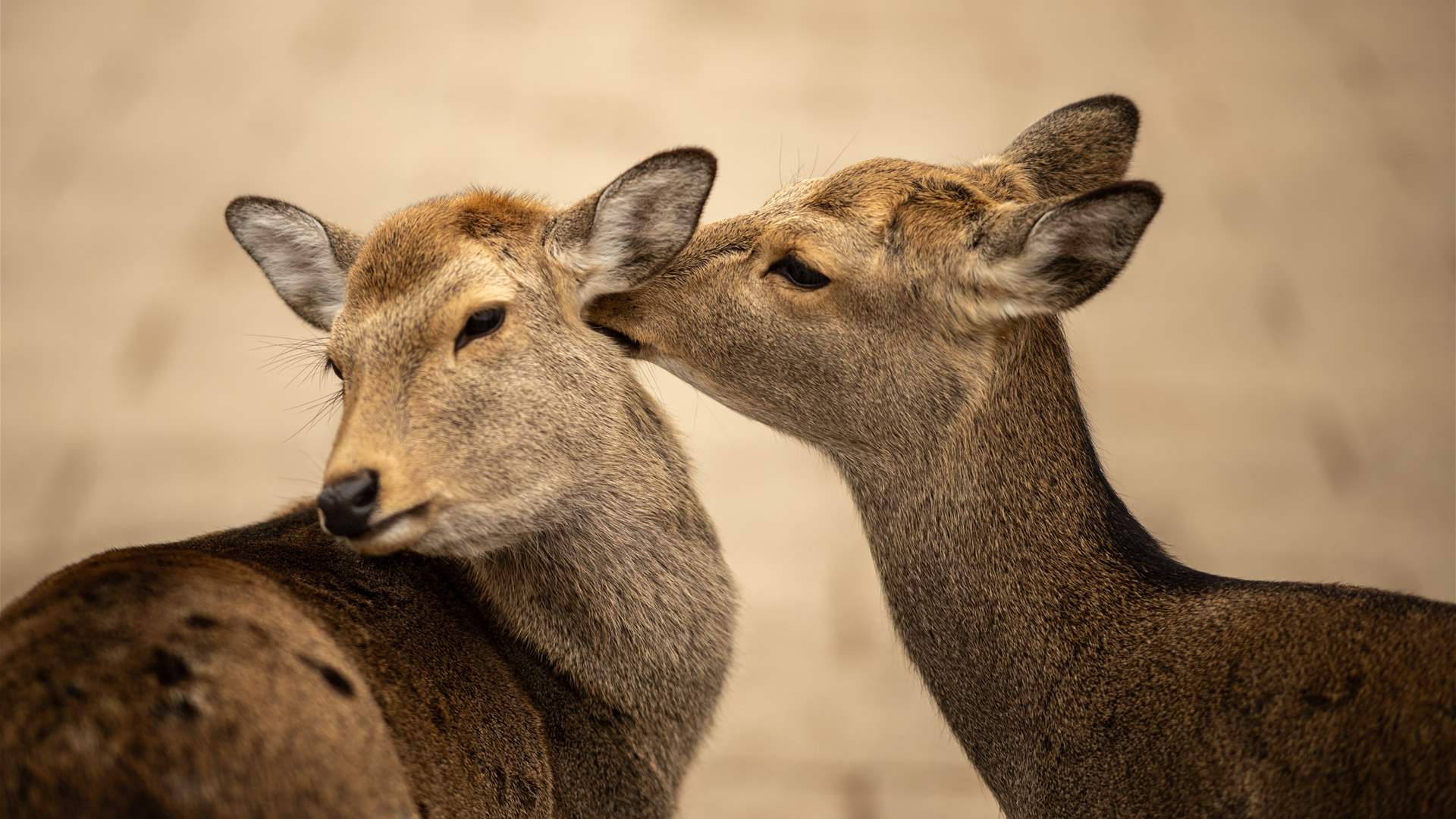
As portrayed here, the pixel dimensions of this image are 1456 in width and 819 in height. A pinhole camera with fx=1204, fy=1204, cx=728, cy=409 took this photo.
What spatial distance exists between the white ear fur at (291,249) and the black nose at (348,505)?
2.92 ft

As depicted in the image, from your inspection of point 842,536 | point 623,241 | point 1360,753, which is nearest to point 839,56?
point 842,536

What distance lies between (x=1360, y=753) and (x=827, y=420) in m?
1.34

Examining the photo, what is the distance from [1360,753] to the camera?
2184 mm

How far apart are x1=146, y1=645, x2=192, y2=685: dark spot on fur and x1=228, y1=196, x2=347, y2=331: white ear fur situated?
145cm

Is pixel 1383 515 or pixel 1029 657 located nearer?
pixel 1029 657

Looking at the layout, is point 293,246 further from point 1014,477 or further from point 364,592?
point 1014,477

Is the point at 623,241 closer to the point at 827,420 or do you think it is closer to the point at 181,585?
the point at 827,420

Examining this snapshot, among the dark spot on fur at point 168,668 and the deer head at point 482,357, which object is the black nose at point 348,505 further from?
the dark spot on fur at point 168,668

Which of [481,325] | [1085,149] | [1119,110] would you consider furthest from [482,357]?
[1119,110]

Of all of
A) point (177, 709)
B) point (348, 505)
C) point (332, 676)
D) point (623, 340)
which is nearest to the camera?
point (177, 709)

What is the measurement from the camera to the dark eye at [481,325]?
2729mm

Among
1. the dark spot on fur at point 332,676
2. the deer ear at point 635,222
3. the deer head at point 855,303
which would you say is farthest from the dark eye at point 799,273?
the dark spot on fur at point 332,676

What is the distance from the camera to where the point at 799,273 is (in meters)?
2.96

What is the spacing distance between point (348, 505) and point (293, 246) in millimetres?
A: 1142
